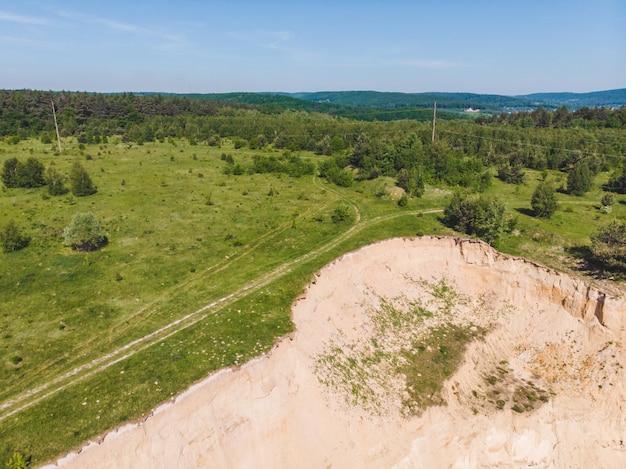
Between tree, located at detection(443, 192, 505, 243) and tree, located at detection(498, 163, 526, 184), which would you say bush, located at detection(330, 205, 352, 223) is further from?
tree, located at detection(498, 163, 526, 184)

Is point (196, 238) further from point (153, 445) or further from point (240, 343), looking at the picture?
point (153, 445)

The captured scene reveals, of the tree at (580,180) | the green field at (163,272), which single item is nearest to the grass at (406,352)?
the green field at (163,272)

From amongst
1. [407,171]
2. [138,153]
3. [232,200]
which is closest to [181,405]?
[232,200]

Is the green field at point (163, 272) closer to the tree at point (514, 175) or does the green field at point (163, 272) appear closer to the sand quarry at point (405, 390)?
the sand quarry at point (405, 390)

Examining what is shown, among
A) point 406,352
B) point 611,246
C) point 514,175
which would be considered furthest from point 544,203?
point 406,352

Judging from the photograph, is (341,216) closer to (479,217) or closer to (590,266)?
(479,217)

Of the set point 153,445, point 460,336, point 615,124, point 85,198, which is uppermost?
point 615,124

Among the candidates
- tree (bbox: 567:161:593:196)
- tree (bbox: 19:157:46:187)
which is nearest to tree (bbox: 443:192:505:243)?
tree (bbox: 567:161:593:196)
